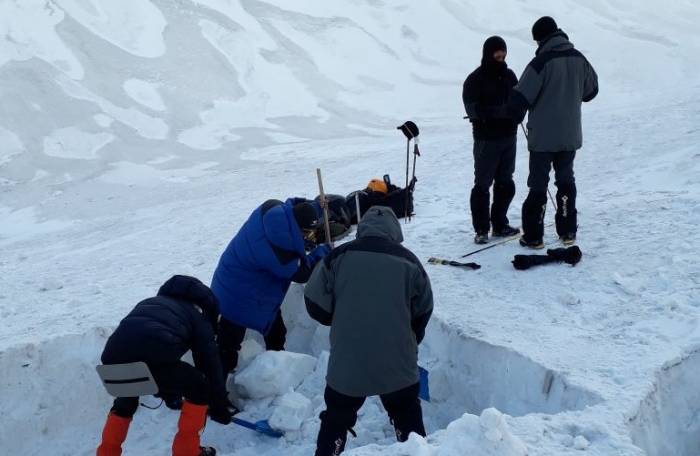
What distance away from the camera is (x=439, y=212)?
25.9ft

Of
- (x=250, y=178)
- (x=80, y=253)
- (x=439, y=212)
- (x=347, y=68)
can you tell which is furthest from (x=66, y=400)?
(x=347, y=68)

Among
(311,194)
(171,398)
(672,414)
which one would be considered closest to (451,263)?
(672,414)

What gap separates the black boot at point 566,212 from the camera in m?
5.46

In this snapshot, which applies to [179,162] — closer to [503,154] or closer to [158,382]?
[503,154]

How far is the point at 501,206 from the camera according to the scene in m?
6.09

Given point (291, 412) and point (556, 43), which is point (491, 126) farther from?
point (291, 412)

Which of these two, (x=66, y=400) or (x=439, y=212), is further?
(x=439, y=212)

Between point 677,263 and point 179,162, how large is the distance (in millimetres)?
12800

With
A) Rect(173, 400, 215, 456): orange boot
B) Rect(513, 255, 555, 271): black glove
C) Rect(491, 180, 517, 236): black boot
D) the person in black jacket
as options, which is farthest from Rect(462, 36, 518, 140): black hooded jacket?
Rect(173, 400, 215, 456): orange boot

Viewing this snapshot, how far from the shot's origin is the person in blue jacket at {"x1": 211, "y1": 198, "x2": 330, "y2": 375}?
4473mm

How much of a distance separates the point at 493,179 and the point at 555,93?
110 cm

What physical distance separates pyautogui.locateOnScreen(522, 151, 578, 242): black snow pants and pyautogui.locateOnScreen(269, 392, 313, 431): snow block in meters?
2.49

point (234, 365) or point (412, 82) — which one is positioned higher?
point (412, 82)

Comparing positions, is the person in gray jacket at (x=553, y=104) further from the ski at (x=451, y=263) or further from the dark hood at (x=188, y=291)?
the dark hood at (x=188, y=291)
